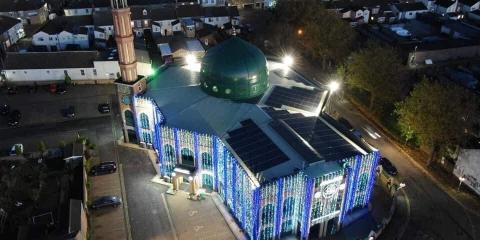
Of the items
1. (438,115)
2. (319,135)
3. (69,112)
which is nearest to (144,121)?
(69,112)

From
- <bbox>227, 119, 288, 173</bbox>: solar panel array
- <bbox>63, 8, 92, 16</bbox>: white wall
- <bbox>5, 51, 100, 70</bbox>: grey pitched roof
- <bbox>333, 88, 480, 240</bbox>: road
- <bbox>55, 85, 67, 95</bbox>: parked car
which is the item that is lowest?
<bbox>333, 88, 480, 240</bbox>: road

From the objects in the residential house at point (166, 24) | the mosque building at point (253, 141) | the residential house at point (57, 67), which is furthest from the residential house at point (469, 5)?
the residential house at point (57, 67)

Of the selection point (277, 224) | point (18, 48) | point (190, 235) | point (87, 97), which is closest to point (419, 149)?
point (277, 224)

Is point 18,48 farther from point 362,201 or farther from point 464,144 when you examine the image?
point 464,144

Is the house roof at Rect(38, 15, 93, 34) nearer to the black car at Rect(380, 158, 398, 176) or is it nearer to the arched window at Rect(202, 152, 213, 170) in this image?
the arched window at Rect(202, 152, 213, 170)

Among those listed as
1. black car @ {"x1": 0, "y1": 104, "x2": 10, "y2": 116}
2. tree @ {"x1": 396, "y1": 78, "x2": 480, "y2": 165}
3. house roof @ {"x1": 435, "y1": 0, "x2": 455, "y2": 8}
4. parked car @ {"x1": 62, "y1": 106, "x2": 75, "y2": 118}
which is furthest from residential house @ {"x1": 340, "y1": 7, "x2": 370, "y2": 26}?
black car @ {"x1": 0, "y1": 104, "x2": 10, "y2": 116}

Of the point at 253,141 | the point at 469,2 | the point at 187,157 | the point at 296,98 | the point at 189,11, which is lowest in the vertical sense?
the point at 187,157

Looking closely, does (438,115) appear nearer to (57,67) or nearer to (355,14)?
(355,14)
